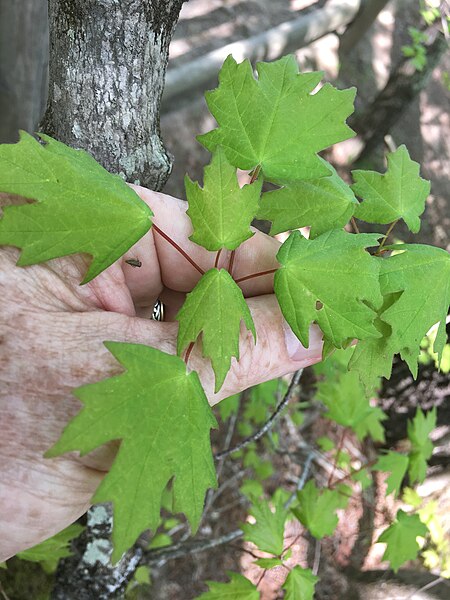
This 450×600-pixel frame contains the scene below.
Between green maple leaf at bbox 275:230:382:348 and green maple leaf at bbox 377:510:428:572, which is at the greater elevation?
green maple leaf at bbox 275:230:382:348

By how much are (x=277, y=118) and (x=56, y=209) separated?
1.92 feet

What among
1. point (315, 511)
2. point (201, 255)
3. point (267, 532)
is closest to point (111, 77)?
point (201, 255)

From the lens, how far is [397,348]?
1.42m

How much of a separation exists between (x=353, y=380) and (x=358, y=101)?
426 centimetres

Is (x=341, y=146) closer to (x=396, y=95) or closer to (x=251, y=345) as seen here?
(x=396, y=95)

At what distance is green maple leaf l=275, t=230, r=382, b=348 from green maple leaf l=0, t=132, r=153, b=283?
1.30ft

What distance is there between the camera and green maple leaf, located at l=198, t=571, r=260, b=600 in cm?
195

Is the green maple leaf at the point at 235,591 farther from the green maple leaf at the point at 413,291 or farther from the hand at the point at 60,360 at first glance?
the green maple leaf at the point at 413,291

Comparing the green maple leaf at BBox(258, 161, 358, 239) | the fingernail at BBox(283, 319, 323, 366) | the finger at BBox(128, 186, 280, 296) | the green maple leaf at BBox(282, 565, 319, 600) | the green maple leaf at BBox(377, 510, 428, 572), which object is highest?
the green maple leaf at BBox(258, 161, 358, 239)

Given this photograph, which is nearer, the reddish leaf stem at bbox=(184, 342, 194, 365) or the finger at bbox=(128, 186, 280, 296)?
the reddish leaf stem at bbox=(184, 342, 194, 365)

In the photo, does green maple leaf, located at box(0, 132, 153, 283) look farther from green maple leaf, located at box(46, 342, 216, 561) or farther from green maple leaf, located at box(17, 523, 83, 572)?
green maple leaf, located at box(17, 523, 83, 572)

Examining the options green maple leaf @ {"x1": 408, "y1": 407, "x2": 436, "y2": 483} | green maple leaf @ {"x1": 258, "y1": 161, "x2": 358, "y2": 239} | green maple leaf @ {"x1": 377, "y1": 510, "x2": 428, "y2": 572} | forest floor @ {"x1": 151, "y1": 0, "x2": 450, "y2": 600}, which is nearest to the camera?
green maple leaf @ {"x1": 258, "y1": 161, "x2": 358, "y2": 239}

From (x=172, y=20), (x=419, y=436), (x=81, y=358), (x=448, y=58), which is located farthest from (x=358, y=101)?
(x=81, y=358)

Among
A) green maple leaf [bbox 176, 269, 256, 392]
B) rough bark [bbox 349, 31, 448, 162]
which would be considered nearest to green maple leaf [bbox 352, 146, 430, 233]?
green maple leaf [bbox 176, 269, 256, 392]
